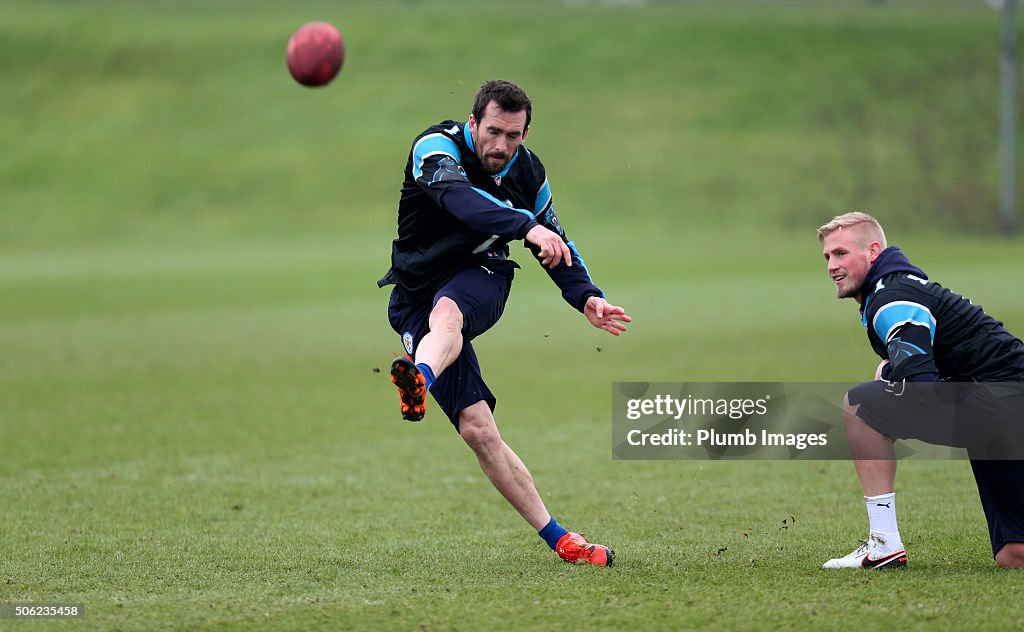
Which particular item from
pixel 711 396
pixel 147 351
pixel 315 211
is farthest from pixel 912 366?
pixel 315 211

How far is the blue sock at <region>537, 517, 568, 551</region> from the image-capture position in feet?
21.4

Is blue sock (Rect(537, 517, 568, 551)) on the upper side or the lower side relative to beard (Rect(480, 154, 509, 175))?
lower

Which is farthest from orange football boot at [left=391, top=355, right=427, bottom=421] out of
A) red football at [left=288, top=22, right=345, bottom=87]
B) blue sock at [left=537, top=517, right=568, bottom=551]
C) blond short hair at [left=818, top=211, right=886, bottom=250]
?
red football at [left=288, top=22, right=345, bottom=87]

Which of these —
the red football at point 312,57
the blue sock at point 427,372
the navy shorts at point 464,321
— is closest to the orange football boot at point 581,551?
the navy shorts at point 464,321

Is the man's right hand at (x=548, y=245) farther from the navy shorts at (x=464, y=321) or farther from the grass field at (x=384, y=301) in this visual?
the grass field at (x=384, y=301)

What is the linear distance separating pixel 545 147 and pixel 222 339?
3436cm

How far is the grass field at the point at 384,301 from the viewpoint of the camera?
239 inches

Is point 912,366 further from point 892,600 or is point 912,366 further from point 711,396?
point 711,396

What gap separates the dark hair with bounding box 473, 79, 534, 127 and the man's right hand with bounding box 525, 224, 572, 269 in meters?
0.71

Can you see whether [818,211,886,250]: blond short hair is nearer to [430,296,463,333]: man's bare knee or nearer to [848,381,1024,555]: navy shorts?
[848,381,1024,555]: navy shorts

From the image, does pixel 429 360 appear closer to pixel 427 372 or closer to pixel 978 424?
pixel 427 372

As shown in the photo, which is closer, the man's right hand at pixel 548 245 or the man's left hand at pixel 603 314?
the man's right hand at pixel 548 245

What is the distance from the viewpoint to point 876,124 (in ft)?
171

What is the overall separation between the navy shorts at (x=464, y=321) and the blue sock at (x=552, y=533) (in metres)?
0.75
